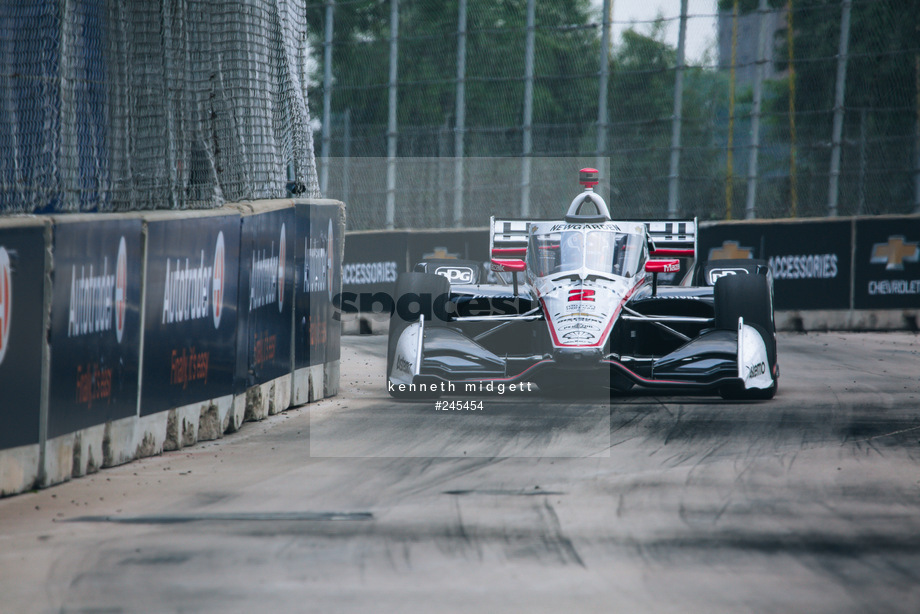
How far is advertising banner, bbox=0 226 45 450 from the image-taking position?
5613 mm

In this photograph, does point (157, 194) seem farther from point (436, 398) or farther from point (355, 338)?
point (355, 338)

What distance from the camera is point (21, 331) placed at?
5746mm

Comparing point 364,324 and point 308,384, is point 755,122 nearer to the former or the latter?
point 364,324

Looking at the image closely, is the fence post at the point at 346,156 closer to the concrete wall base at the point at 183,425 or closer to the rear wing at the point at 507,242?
the rear wing at the point at 507,242

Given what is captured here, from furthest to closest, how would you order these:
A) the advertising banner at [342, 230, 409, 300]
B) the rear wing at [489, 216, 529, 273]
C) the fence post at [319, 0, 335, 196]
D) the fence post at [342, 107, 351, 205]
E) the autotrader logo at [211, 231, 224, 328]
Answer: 1. the fence post at [319, 0, 335, 196]
2. the fence post at [342, 107, 351, 205]
3. the advertising banner at [342, 230, 409, 300]
4. the rear wing at [489, 216, 529, 273]
5. the autotrader logo at [211, 231, 224, 328]

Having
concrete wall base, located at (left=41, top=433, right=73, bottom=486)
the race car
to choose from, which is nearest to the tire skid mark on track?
concrete wall base, located at (left=41, top=433, right=73, bottom=486)

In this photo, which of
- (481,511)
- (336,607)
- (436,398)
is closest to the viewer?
(336,607)

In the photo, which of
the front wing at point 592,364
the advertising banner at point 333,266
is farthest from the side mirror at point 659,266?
the advertising banner at point 333,266

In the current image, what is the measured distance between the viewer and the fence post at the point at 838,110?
56.1ft

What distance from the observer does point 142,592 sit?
4211 mm

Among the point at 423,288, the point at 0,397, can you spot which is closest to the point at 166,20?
the point at 423,288

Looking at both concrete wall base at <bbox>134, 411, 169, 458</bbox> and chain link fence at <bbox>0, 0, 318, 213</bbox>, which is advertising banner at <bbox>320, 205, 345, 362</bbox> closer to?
chain link fence at <bbox>0, 0, 318, 213</bbox>

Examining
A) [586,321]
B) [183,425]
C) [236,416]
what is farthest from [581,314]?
[183,425]

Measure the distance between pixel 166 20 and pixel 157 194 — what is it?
4.20ft
